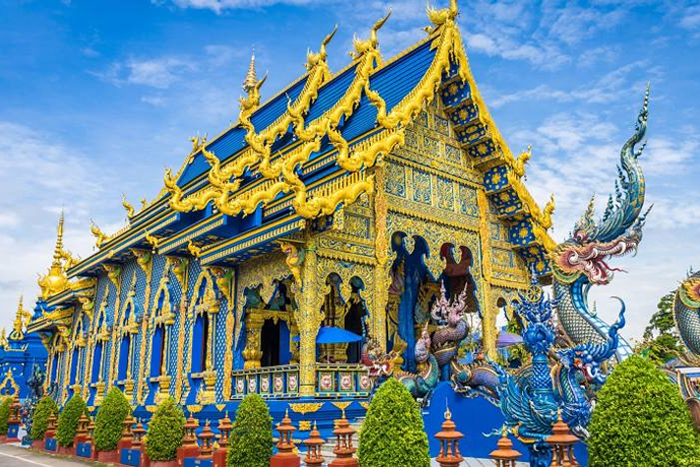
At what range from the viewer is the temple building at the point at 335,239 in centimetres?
1121

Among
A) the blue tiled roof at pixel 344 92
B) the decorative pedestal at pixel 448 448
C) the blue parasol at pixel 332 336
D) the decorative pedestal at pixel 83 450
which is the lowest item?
the decorative pedestal at pixel 83 450

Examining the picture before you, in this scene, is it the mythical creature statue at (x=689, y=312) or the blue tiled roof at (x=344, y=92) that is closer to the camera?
the mythical creature statue at (x=689, y=312)

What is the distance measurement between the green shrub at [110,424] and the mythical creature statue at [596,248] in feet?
27.8

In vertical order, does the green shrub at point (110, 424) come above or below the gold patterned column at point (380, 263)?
below

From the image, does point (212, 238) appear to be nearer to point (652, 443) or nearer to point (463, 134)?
point (463, 134)

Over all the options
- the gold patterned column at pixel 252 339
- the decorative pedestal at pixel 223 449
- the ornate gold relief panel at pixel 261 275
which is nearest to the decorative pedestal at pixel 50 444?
the gold patterned column at pixel 252 339

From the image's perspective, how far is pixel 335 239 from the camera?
1159cm

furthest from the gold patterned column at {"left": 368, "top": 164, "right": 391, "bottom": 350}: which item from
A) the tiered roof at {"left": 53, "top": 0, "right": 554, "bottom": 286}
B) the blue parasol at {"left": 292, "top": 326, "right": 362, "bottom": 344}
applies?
the tiered roof at {"left": 53, "top": 0, "right": 554, "bottom": 286}

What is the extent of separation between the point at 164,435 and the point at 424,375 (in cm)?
440

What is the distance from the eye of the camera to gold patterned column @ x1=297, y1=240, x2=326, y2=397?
424 inches

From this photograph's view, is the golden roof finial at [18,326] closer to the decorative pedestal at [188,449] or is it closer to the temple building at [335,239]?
the temple building at [335,239]

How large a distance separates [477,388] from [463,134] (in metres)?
6.30

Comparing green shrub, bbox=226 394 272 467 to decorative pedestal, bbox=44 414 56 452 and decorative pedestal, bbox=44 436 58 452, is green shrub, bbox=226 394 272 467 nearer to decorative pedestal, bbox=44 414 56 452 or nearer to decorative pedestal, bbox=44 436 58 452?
decorative pedestal, bbox=44 436 58 452

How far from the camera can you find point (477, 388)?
1016cm
